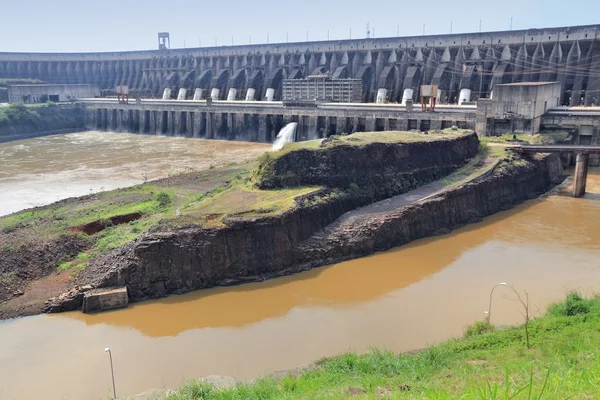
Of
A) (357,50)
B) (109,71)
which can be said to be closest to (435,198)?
(357,50)

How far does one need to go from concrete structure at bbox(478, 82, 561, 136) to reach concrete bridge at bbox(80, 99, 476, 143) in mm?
1437

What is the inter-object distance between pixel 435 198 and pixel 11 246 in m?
19.3

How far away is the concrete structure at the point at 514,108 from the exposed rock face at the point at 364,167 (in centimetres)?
959

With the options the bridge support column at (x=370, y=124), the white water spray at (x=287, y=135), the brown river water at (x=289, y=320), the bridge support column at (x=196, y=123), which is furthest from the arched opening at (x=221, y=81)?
the brown river water at (x=289, y=320)

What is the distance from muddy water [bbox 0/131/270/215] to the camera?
3550 centimetres

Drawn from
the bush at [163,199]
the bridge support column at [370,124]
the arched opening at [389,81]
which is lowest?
the bush at [163,199]

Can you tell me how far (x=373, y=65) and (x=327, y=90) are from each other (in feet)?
32.0

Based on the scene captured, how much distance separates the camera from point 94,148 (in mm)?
54188

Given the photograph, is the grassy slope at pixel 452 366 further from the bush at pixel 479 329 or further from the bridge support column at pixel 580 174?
the bridge support column at pixel 580 174

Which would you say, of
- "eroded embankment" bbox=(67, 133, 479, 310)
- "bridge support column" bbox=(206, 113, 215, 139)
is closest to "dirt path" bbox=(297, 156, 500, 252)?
"eroded embankment" bbox=(67, 133, 479, 310)

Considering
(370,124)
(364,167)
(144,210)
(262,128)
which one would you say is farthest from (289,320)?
(262,128)

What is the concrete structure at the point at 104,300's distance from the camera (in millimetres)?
17281

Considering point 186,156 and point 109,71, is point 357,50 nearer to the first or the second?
point 186,156

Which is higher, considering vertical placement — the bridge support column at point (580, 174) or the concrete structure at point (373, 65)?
the concrete structure at point (373, 65)
